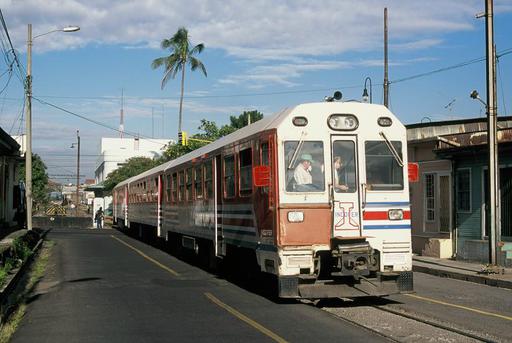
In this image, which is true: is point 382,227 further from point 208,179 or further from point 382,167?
point 208,179

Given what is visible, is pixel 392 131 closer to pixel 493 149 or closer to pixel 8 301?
pixel 493 149

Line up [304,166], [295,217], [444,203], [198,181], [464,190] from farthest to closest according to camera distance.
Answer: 1. [444,203]
2. [464,190]
3. [198,181]
4. [304,166]
5. [295,217]

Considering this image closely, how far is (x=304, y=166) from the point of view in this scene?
34.3 feet

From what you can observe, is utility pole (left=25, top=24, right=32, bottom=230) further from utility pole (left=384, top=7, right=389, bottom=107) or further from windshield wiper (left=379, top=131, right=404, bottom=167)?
windshield wiper (left=379, top=131, right=404, bottom=167)

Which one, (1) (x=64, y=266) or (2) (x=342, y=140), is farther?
(1) (x=64, y=266)

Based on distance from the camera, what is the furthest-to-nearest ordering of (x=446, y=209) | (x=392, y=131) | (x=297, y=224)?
1. (x=446, y=209)
2. (x=392, y=131)
3. (x=297, y=224)

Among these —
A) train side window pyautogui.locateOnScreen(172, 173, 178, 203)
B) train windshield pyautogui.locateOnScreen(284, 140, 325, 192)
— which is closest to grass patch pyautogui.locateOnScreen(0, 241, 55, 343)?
train side window pyautogui.locateOnScreen(172, 173, 178, 203)

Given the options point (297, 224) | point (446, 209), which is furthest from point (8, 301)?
point (446, 209)

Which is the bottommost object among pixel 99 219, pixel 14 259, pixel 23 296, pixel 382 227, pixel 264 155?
pixel 23 296

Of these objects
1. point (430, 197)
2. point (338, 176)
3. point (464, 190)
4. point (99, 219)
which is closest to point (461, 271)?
point (464, 190)

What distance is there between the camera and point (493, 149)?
16000 mm

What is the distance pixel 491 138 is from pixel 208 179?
709cm

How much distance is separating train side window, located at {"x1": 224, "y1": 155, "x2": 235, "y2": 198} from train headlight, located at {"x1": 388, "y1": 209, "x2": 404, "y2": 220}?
137 inches

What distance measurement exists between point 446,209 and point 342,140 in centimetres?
1119
